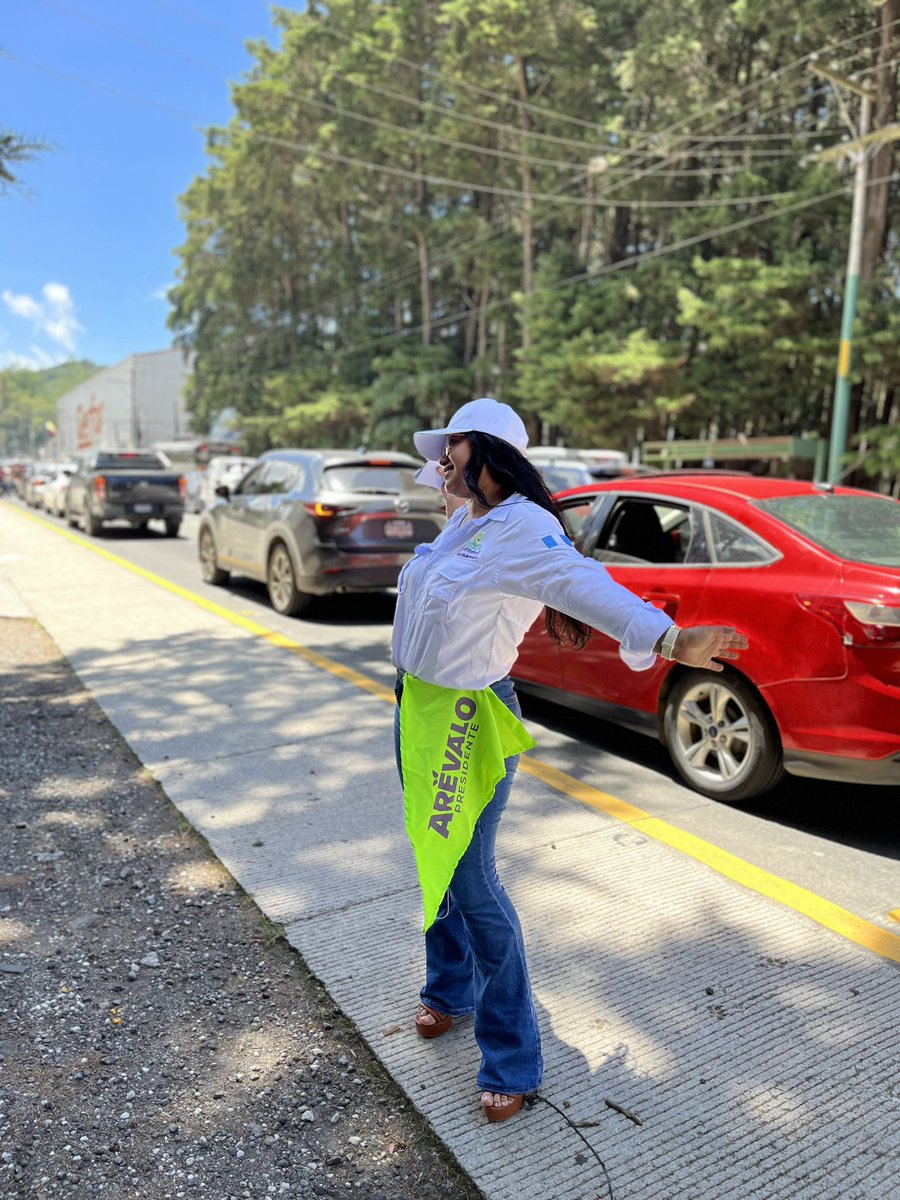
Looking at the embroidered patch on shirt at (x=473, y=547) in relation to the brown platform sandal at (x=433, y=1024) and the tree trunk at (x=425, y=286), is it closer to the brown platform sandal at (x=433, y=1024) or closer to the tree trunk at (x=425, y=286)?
the brown platform sandal at (x=433, y=1024)

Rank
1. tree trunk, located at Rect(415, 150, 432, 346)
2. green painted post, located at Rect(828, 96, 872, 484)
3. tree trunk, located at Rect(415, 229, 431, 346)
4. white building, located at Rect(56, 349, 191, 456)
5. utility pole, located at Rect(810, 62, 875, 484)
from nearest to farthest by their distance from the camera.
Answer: utility pole, located at Rect(810, 62, 875, 484)
green painted post, located at Rect(828, 96, 872, 484)
tree trunk, located at Rect(415, 150, 432, 346)
tree trunk, located at Rect(415, 229, 431, 346)
white building, located at Rect(56, 349, 191, 456)

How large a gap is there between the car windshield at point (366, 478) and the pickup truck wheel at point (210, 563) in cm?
279

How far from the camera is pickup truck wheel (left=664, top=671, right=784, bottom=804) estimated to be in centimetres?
436

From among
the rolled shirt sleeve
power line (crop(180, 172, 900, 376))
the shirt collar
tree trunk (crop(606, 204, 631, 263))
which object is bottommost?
the rolled shirt sleeve

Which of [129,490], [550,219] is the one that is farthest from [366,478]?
[550,219]

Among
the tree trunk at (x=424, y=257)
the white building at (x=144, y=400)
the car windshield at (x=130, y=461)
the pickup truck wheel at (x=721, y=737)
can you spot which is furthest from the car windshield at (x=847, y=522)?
the white building at (x=144, y=400)

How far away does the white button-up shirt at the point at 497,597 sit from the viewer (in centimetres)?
205

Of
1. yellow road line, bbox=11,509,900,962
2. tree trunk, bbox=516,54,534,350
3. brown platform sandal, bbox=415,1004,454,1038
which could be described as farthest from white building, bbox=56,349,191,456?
brown platform sandal, bbox=415,1004,454,1038

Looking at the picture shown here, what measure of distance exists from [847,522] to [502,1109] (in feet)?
11.0

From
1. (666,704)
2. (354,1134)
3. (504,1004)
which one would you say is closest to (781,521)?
(666,704)

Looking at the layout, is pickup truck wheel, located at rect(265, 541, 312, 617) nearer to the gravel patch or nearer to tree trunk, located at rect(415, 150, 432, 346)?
the gravel patch

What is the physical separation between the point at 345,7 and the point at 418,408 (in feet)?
53.0

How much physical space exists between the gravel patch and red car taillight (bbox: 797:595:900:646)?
8.45 ft

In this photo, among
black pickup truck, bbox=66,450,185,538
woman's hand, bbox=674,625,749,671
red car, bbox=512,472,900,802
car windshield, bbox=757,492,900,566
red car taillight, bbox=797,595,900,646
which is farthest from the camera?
black pickup truck, bbox=66,450,185,538
